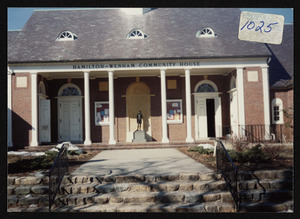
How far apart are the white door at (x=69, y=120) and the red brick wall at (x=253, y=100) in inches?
387

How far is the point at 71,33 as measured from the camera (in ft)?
50.8

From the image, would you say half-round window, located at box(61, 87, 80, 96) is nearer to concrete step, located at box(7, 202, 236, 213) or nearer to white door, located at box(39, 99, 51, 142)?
white door, located at box(39, 99, 51, 142)

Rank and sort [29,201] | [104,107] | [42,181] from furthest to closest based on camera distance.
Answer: [104,107] → [42,181] → [29,201]

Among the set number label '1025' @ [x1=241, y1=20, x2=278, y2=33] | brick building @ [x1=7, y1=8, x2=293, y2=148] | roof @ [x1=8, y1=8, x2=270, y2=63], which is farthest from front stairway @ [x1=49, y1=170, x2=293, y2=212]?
roof @ [x1=8, y1=8, x2=270, y2=63]

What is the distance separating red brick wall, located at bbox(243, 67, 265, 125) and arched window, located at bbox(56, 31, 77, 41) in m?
9.78

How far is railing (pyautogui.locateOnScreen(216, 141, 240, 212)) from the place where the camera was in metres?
5.50

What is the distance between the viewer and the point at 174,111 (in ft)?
54.9

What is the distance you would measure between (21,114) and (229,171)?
1167 cm

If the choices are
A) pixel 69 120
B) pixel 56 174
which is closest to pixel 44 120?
pixel 69 120

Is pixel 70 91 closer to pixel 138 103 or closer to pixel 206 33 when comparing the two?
pixel 138 103

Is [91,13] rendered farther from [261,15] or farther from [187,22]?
[261,15]

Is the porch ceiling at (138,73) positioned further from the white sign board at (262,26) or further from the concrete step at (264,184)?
the concrete step at (264,184)
